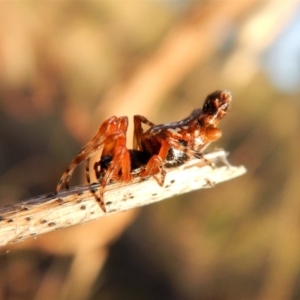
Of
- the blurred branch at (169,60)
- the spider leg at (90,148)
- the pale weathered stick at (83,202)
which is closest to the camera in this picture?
the pale weathered stick at (83,202)

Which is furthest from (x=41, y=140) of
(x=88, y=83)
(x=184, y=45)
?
(x=184, y=45)

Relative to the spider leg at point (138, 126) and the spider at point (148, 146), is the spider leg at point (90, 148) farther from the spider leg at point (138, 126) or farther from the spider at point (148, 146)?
the spider leg at point (138, 126)

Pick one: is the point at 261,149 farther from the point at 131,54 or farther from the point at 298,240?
the point at 131,54

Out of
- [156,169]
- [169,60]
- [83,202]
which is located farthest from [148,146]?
[169,60]

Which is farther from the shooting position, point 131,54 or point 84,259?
point 131,54

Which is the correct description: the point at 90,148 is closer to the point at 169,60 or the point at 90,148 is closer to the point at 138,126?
the point at 138,126

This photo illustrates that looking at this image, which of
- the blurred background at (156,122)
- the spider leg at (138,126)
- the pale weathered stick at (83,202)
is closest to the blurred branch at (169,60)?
the blurred background at (156,122)
